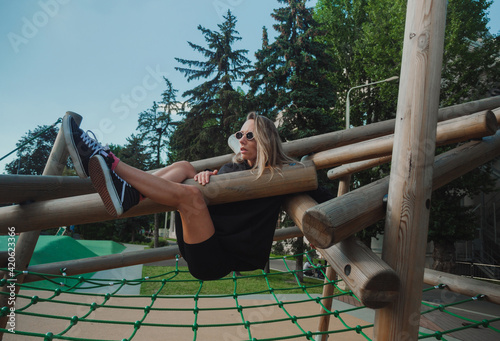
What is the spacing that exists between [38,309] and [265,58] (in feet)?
31.7

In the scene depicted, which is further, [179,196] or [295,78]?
[295,78]

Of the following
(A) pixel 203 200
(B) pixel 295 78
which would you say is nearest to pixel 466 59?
(B) pixel 295 78

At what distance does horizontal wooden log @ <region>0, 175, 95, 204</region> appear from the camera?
1490 mm

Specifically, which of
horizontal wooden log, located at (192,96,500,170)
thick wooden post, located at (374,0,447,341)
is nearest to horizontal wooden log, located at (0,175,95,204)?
horizontal wooden log, located at (192,96,500,170)

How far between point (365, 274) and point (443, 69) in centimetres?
1293

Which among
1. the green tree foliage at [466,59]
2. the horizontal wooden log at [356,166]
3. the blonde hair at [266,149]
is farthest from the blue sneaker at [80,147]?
the green tree foliage at [466,59]

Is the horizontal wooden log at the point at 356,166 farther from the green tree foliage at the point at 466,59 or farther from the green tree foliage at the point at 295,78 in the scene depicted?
the green tree foliage at the point at 466,59

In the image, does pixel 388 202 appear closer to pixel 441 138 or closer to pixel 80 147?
pixel 441 138

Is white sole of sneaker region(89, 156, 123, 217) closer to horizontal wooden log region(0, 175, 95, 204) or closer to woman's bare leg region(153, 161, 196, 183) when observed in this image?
horizontal wooden log region(0, 175, 95, 204)

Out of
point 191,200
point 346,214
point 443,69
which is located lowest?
point 346,214

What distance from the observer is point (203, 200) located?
5.49 ft

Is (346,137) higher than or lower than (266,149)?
Result: higher

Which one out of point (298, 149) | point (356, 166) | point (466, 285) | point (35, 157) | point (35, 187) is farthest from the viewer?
point (35, 157)

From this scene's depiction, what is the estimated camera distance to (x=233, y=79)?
14.1 meters
